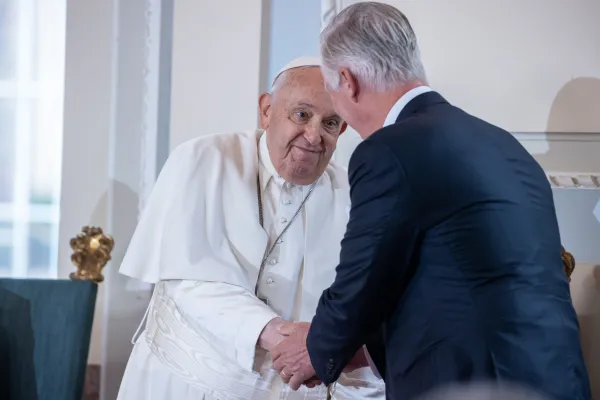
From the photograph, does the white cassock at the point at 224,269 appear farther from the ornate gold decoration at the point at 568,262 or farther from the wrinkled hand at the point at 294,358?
the ornate gold decoration at the point at 568,262

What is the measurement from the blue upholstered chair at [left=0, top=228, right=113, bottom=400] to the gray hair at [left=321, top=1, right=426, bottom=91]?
1243 mm

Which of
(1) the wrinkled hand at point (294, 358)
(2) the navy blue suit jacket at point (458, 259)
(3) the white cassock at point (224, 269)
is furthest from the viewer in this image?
(3) the white cassock at point (224, 269)

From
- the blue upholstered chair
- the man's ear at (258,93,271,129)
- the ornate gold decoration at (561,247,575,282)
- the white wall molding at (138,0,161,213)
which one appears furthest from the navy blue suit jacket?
the white wall molding at (138,0,161,213)

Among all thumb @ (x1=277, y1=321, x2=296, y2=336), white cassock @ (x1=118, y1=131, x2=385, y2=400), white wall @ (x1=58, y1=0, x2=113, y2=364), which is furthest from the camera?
white wall @ (x1=58, y1=0, x2=113, y2=364)

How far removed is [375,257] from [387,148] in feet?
0.74

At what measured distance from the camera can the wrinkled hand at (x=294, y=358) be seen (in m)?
2.22

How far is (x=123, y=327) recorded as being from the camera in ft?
12.3

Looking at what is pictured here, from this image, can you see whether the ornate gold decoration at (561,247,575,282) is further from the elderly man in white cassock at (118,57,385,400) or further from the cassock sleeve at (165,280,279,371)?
the cassock sleeve at (165,280,279,371)

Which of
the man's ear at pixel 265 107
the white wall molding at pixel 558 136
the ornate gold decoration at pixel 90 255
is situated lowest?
the ornate gold decoration at pixel 90 255

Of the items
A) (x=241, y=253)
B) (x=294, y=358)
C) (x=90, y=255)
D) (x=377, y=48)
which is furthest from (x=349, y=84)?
(x=90, y=255)

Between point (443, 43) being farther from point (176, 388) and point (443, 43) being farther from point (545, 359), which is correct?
point (545, 359)

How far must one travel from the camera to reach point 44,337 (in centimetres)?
269

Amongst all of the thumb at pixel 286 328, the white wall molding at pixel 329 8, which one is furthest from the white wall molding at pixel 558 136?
the thumb at pixel 286 328

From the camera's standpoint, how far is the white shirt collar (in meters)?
1.91
